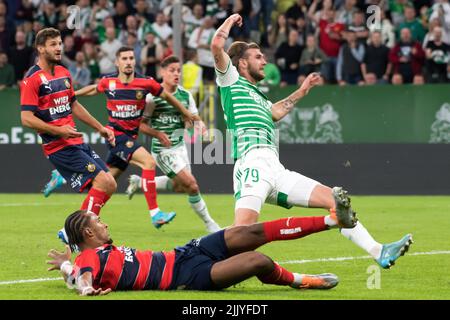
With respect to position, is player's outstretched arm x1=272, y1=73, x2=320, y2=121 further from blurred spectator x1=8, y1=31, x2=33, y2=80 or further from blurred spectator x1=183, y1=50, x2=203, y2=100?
blurred spectator x1=8, y1=31, x2=33, y2=80

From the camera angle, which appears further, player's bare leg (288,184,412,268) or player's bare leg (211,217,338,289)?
player's bare leg (211,217,338,289)

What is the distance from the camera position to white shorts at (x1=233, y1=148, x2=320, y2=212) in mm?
10484

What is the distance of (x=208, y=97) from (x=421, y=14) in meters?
5.15

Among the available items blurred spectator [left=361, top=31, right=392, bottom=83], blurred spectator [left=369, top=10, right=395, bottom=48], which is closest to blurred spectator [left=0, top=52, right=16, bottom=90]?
blurred spectator [left=361, top=31, right=392, bottom=83]

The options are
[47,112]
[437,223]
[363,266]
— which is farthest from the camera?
[437,223]

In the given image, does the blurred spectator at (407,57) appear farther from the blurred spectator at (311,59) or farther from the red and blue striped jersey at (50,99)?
the red and blue striped jersey at (50,99)

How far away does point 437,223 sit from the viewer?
16.7m

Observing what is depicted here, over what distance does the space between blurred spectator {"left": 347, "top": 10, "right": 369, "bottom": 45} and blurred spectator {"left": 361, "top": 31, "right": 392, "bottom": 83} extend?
40 centimetres

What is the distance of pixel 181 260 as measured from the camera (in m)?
9.39

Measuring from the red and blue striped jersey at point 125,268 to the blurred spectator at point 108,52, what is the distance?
1553cm

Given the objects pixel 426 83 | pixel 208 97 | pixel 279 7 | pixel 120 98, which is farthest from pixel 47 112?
pixel 279 7

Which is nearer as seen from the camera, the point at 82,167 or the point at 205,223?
the point at 82,167

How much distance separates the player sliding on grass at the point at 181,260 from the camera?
916 cm
